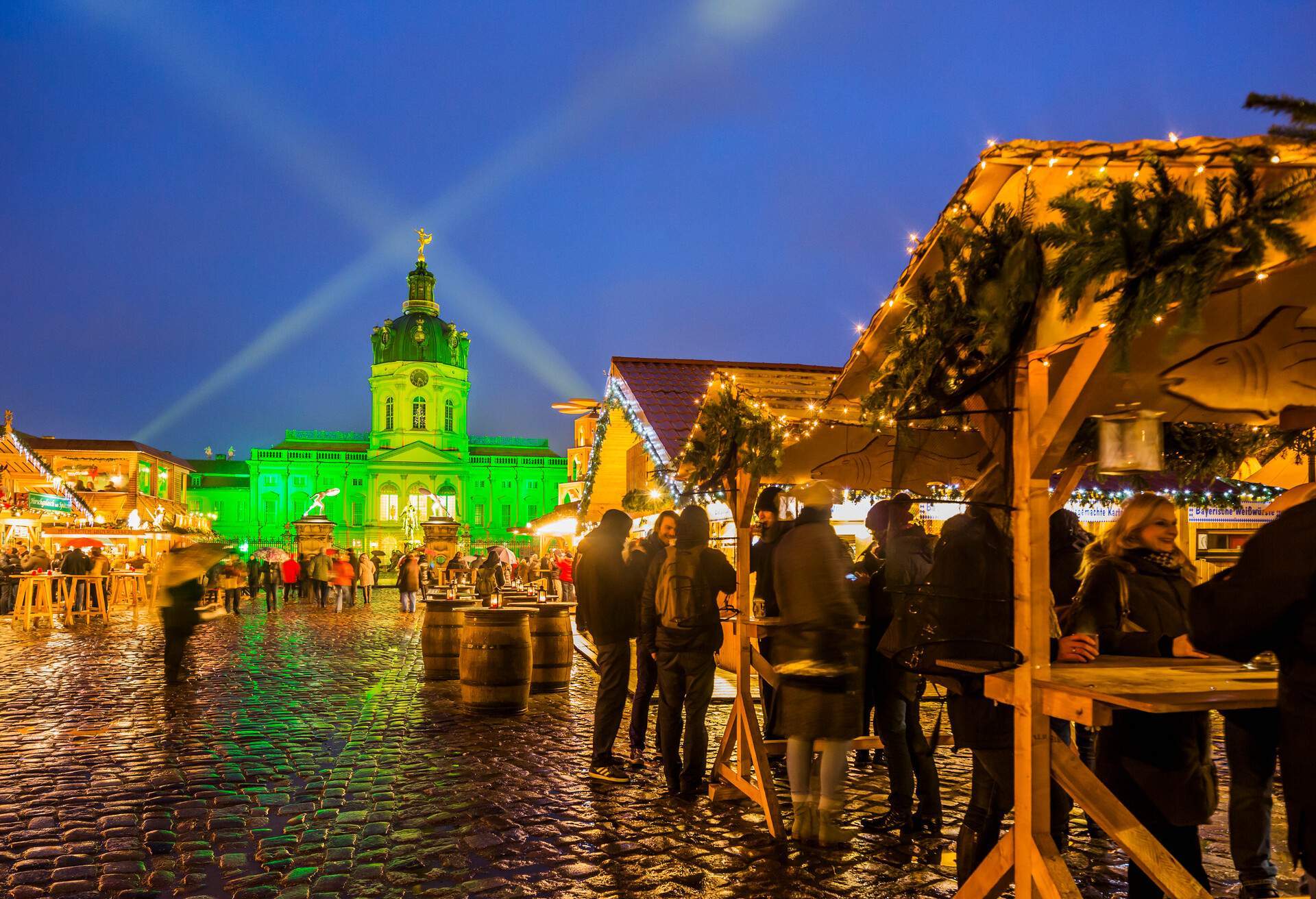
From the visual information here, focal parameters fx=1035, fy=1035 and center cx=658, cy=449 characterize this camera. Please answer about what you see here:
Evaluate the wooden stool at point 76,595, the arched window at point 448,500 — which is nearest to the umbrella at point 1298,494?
the wooden stool at point 76,595

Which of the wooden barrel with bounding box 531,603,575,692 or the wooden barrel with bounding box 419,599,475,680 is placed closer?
the wooden barrel with bounding box 531,603,575,692

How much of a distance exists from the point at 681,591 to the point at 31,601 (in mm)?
17283

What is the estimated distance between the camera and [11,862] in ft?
16.4

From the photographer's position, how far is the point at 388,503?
94.6 meters

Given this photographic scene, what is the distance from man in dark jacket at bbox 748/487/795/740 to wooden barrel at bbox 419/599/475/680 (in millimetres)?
4884

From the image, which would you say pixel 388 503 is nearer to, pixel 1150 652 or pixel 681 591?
pixel 681 591

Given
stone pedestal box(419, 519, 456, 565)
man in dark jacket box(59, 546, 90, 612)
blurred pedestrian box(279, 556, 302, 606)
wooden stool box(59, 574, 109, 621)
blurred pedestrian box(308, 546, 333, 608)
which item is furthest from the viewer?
stone pedestal box(419, 519, 456, 565)

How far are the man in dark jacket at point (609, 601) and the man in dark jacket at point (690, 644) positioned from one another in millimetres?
651

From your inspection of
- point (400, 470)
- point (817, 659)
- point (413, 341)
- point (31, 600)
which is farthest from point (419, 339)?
point (817, 659)

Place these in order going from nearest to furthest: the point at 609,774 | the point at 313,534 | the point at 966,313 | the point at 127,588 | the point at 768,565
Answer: the point at 966,313
the point at 609,774
the point at 768,565
the point at 127,588
the point at 313,534

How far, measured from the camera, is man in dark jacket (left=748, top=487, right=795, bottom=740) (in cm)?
630

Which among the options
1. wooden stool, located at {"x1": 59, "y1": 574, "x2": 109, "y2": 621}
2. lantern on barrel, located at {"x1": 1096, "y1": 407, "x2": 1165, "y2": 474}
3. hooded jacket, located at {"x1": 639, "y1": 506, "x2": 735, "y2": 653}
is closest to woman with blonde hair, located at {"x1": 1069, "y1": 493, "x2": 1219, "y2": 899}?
lantern on barrel, located at {"x1": 1096, "y1": 407, "x2": 1165, "y2": 474}

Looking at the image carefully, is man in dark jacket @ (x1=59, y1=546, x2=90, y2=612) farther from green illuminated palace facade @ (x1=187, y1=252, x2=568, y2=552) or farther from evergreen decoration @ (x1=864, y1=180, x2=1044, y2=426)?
green illuminated palace facade @ (x1=187, y1=252, x2=568, y2=552)

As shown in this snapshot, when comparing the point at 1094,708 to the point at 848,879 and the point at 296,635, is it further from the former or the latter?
the point at 296,635
